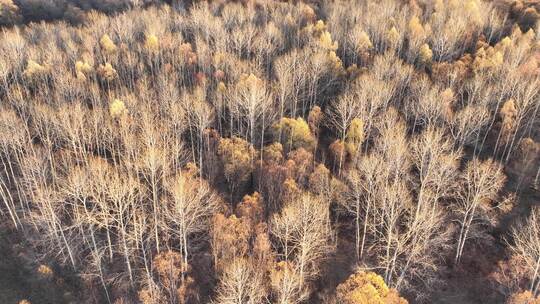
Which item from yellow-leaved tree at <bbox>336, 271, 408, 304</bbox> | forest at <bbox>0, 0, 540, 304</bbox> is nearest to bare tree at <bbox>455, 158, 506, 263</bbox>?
forest at <bbox>0, 0, 540, 304</bbox>

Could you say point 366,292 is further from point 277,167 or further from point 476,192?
point 277,167

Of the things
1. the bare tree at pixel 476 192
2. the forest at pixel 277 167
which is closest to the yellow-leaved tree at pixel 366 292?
the forest at pixel 277 167

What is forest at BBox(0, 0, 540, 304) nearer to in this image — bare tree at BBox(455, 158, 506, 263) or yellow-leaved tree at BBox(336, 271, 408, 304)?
yellow-leaved tree at BBox(336, 271, 408, 304)

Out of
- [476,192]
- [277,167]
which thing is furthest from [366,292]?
[277,167]

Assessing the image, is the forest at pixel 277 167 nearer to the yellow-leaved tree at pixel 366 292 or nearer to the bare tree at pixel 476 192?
the yellow-leaved tree at pixel 366 292

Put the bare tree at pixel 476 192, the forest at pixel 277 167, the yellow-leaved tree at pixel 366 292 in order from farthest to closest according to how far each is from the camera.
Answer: the bare tree at pixel 476 192 → the forest at pixel 277 167 → the yellow-leaved tree at pixel 366 292

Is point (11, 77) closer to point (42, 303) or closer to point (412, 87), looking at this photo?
point (42, 303)

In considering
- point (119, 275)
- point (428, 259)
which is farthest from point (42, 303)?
point (428, 259)

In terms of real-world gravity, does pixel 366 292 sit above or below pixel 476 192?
below
